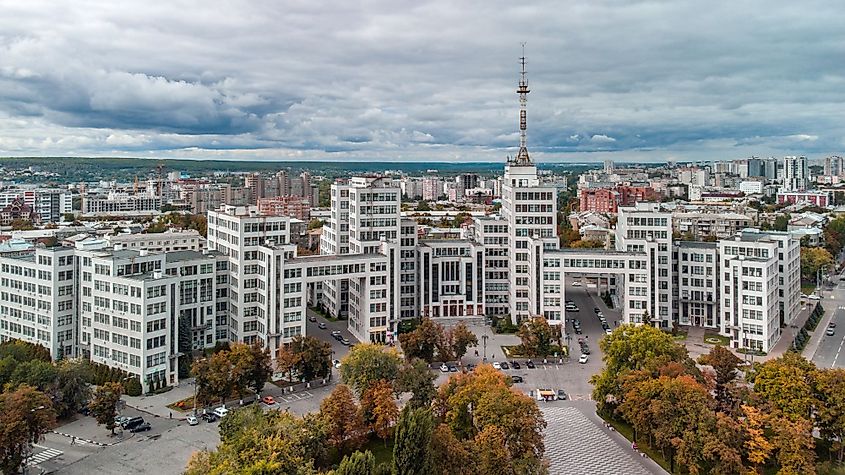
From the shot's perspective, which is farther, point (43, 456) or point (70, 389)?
point (70, 389)

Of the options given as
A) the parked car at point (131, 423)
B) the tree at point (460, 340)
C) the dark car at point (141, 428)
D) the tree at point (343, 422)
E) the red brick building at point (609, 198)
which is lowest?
the dark car at point (141, 428)

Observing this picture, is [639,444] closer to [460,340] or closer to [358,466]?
[460,340]

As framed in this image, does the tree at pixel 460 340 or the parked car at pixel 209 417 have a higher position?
the tree at pixel 460 340

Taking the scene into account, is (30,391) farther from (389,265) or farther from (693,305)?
(693,305)

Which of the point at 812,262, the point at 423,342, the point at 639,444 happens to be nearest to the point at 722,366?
the point at 639,444

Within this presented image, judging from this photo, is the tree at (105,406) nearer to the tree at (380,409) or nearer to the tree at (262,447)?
the tree at (262,447)

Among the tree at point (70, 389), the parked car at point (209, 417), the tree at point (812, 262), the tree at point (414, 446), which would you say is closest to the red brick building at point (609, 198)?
the tree at point (812, 262)
